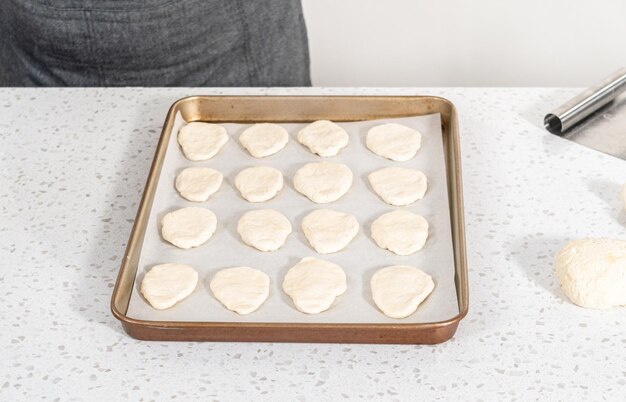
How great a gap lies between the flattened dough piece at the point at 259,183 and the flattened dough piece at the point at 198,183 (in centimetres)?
3

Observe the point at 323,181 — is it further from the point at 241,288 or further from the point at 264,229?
the point at 241,288

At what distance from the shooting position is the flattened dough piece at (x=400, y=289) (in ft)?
2.94

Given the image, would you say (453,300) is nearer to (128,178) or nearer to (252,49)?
(128,178)

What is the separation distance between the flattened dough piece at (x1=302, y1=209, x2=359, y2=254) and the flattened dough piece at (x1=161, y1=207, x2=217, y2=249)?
0.12m

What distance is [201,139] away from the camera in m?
1.16

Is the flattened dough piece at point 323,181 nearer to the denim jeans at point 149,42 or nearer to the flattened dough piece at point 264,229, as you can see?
the flattened dough piece at point 264,229

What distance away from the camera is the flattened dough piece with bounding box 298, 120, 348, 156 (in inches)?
44.9

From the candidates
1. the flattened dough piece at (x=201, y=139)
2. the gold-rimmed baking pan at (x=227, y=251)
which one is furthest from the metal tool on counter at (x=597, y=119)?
the flattened dough piece at (x=201, y=139)

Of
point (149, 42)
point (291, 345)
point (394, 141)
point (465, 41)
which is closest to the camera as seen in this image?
point (291, 345)

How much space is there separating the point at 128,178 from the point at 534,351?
0.60 m

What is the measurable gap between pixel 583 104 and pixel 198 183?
1.92 ft

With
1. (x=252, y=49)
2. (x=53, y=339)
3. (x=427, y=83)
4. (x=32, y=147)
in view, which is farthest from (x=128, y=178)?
(x=427, y=83)

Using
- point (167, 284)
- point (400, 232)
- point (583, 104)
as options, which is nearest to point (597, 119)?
point (583, 104)

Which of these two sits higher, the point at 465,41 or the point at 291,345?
the point at 291,345
